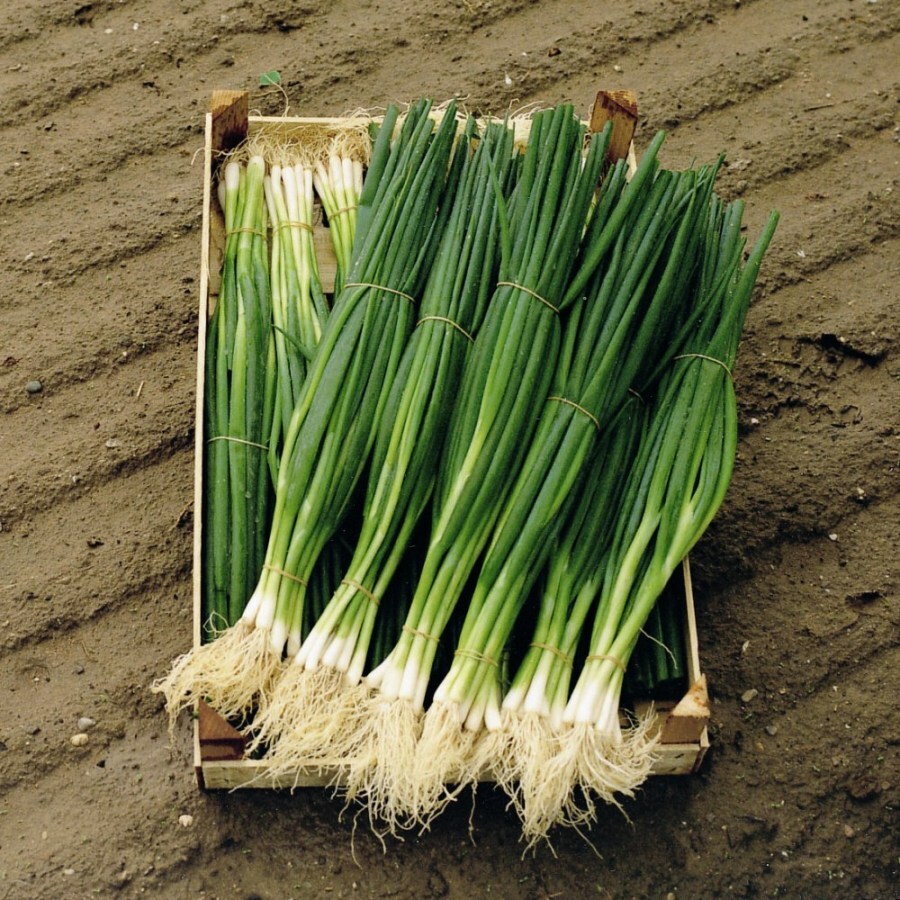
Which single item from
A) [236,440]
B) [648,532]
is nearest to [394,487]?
[236,440]

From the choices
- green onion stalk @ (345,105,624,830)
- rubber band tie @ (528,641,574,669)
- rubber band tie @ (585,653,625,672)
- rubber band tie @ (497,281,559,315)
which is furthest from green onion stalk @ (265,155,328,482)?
rubber band tie @ (585,653,625,672)

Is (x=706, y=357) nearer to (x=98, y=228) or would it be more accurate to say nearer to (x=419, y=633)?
(x=419, y=633)

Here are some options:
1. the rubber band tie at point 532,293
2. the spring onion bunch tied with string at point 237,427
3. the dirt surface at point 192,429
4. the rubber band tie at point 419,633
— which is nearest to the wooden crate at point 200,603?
the spring onion bunch tied with string at point 237,427

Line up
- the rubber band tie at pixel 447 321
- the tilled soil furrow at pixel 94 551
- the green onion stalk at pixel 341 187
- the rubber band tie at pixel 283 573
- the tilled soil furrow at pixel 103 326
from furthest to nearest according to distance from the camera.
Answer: the tilled soil furrow at pixel 103 326 < the green onion stalk at pixel 341 187 < the tilled soil furrow at pixel 94 551 < the rubber band tie at pixel 447 321 < the rubber band tie at pixel 283 573

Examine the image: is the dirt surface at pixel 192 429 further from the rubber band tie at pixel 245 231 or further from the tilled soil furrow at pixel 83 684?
the rubber band tie at pixel 245 231

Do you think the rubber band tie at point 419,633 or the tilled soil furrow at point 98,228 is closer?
the rubber band tie at point 419,633

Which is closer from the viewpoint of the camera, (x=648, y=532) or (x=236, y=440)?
(x=648, y=532)

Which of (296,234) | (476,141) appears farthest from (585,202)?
(296,234)
